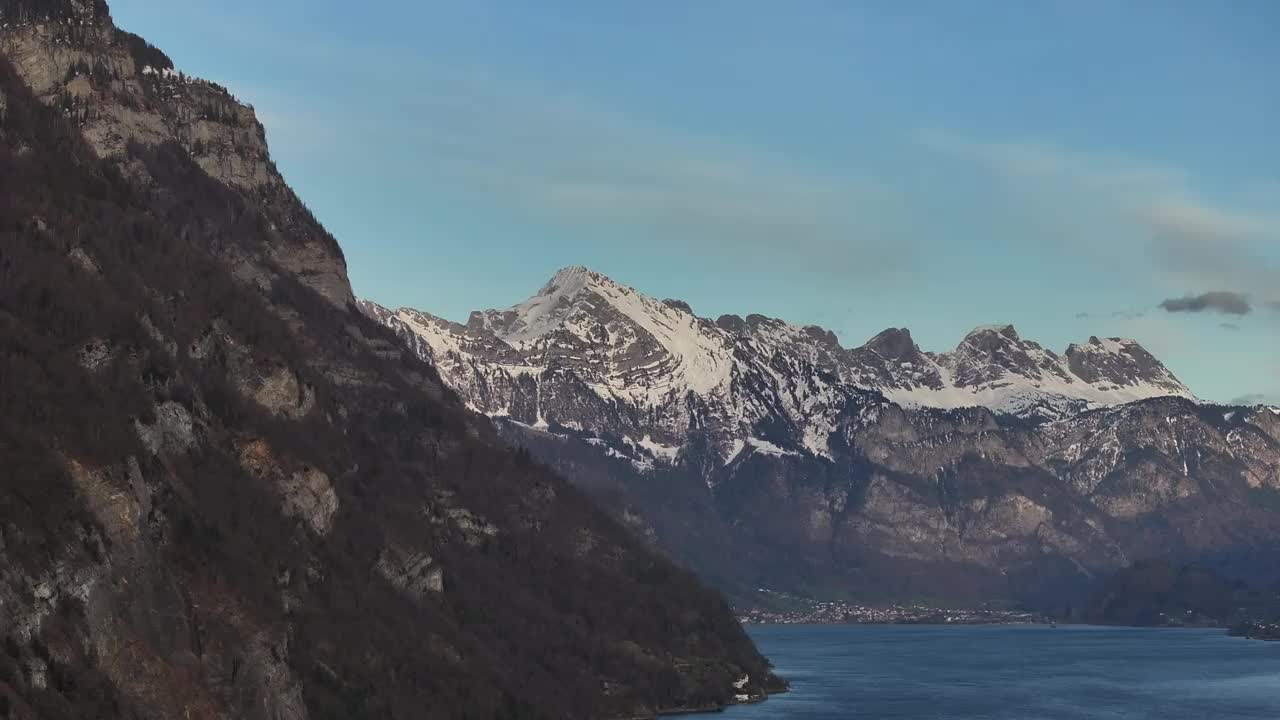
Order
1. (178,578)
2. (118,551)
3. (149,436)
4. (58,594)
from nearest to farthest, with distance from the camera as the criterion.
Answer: (58,594) → (118,551) → (178,578) → (149,436)

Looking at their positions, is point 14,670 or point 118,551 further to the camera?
point 118,551

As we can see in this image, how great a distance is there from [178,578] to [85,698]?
26.7 meters

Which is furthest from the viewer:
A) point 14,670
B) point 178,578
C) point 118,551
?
point 178,578

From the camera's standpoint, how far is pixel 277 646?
195250mm

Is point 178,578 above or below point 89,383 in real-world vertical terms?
below

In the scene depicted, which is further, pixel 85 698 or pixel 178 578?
pixel 178 578

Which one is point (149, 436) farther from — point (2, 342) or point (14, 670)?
point (14, 670)

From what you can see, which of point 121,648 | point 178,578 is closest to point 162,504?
point 178,578

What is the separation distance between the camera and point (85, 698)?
159875 millimetres

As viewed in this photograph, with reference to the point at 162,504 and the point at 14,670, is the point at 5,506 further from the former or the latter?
the point at 162,504

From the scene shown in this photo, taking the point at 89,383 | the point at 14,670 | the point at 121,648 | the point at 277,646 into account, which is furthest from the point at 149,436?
the point at 14,670

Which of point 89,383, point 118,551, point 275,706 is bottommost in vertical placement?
point 275,706

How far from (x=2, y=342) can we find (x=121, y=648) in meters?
36.6

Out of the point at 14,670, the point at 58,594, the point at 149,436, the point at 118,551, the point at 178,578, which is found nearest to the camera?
the point at 14,670
